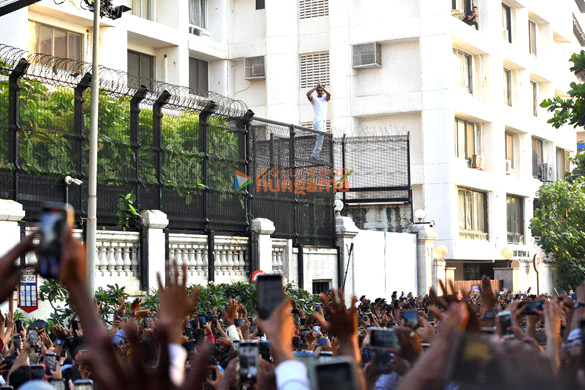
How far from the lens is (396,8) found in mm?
36938

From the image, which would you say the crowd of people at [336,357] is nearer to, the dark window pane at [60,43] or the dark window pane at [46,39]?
the dark window pane at [46,39]

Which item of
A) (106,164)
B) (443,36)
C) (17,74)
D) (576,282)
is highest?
(443,36)

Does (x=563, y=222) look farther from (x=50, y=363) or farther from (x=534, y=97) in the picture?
(x=50, y=363)

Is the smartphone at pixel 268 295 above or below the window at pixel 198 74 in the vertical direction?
below

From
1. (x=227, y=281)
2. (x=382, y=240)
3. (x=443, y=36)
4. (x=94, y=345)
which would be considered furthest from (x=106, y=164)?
(x=443, y=36)

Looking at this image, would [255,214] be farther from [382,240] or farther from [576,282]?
[576,282]

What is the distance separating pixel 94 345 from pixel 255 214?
64.1 ft

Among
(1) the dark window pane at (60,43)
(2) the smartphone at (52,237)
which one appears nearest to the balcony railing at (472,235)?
(1) the dark window pane at (60,43)

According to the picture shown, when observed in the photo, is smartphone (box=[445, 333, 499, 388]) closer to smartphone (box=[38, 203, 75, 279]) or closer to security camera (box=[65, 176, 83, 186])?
smartphone (box=[38, 203, 75, 279])

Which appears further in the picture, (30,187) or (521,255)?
(521,255)

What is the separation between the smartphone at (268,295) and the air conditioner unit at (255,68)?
33787 millimetres

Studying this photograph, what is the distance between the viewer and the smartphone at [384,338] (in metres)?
5.05

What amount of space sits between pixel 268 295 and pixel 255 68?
33948 millimetres

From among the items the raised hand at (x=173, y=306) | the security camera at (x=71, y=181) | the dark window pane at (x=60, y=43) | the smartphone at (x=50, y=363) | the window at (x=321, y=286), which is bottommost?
the smartphone at (x=50, y=363)
